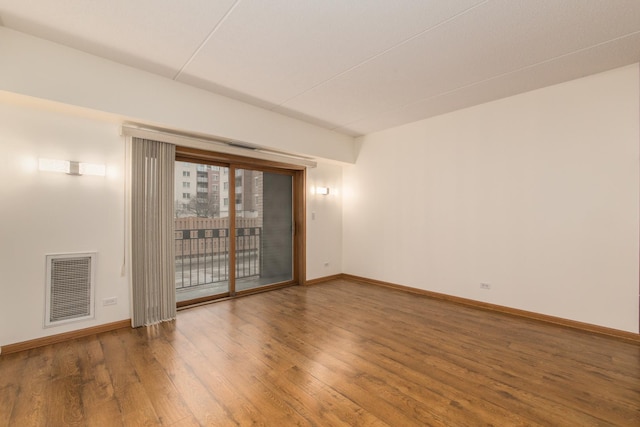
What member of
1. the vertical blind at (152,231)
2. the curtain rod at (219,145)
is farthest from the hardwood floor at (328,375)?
the curtain rod at (219,145)

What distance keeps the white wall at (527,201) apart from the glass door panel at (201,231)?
285 centimetres

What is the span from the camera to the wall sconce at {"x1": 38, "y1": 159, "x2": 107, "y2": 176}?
275 cm

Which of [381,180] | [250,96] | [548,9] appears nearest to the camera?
[548,9]

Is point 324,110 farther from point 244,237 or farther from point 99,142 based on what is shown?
point 99,142

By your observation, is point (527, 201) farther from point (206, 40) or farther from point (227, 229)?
point (227, 229)

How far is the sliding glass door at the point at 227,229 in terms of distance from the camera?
158 inches

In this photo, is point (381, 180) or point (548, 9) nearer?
point (548, 9)

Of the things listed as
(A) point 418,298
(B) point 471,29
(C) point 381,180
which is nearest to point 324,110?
(C) point 381,180

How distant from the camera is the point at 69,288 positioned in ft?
9.46

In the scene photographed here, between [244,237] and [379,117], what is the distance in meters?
3.00

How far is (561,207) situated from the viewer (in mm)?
3293

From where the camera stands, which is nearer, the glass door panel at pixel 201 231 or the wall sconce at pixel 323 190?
the glass door panel at pixel 201 231

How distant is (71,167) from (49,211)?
1.64 ft

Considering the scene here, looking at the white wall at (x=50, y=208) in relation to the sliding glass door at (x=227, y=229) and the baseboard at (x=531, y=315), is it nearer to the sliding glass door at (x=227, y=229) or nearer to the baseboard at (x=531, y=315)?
the sliding glass door at (x=227, y=229)
